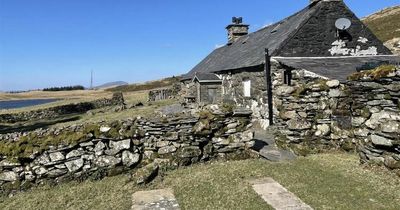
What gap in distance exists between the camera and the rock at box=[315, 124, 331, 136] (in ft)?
37.7

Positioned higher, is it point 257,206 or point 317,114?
point 317,114

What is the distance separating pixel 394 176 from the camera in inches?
322

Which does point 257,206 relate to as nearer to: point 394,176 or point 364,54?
point 394,176

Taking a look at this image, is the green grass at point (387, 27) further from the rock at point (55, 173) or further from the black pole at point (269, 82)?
the rock at point (55, 173)

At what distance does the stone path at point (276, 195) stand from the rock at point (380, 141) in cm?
298

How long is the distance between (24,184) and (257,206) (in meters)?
5.97

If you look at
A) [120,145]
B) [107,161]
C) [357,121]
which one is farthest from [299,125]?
[107,161]

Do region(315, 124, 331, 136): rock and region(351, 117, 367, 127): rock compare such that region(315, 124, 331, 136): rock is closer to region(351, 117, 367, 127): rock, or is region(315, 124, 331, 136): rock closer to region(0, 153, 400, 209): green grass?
region(351, 117, 367, 127): rock

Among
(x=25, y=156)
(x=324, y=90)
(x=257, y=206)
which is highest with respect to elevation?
(x=324, y=90)

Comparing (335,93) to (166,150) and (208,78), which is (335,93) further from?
(208,78)

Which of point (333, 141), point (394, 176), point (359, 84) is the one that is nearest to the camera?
point (394, 176)

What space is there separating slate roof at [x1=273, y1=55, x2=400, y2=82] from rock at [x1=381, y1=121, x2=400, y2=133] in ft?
21.6

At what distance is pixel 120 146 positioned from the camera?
30.2 feet

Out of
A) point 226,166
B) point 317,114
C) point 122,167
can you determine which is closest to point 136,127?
point 122,167
